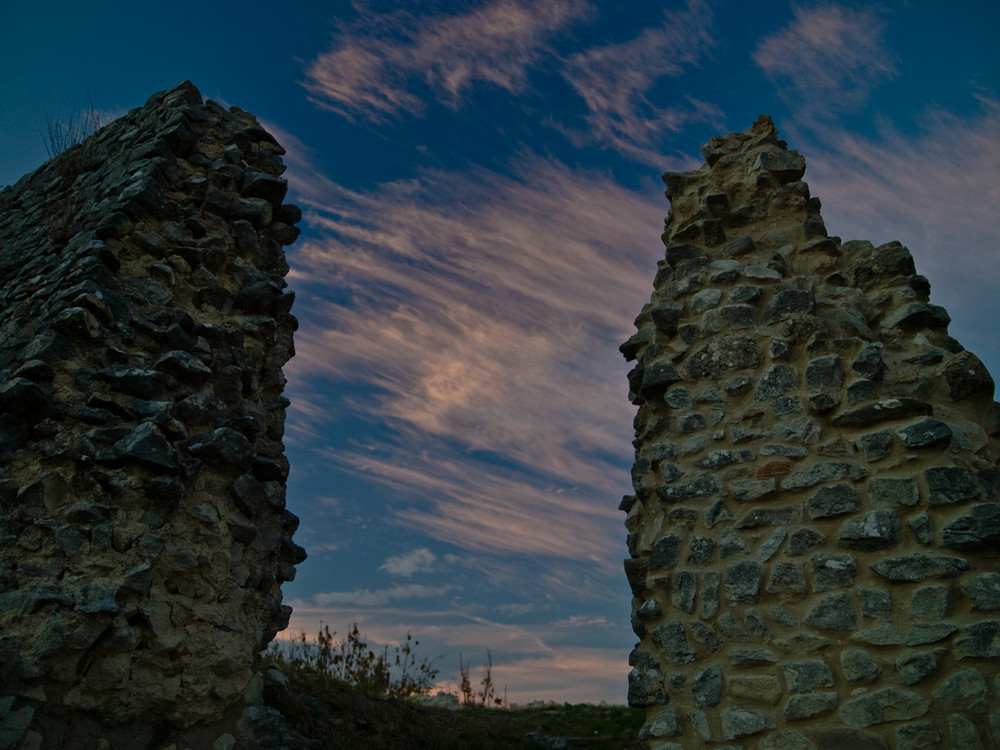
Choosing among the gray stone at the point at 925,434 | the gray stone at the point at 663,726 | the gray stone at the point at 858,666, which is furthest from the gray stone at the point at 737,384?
the gray stone at the point at 663,726

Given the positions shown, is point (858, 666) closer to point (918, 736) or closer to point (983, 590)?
point (918, 736)

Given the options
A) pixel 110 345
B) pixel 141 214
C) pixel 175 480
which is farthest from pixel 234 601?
pixel 141 214

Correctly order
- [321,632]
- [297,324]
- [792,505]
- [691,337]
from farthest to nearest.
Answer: [321,632]
[297,324]
[691,337]
[792,505]

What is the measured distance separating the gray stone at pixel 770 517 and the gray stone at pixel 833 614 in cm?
41

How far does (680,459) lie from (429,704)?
18.0ft

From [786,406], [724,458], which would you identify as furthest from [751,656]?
[786,406]

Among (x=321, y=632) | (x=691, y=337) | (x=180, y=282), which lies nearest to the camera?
(x=691, y=337)

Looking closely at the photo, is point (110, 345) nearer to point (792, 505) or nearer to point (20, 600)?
point (20, 600)

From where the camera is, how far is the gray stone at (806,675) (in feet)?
10.6

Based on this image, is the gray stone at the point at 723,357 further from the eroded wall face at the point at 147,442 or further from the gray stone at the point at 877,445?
the eroded wall face at the point at 147,442

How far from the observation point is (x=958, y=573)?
3242 millimetres

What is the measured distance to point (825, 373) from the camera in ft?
12.7

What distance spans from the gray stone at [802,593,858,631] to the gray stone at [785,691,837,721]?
0.29 meters

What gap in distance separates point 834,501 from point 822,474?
15 centimetres
